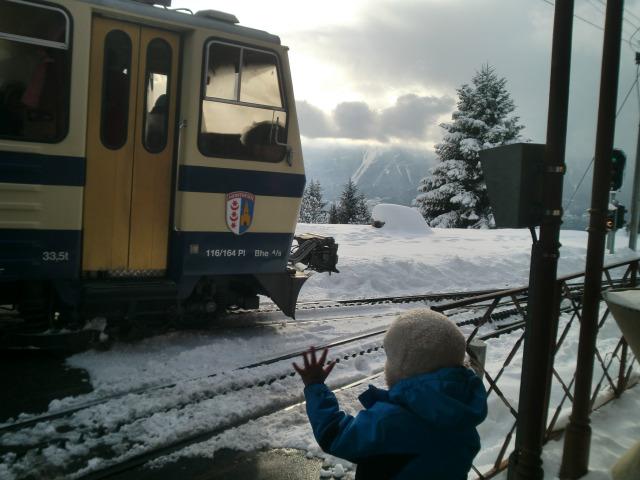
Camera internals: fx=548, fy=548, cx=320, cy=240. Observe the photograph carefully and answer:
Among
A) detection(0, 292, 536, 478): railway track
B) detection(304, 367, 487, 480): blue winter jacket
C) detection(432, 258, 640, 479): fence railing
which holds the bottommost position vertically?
detection(0, 292, 536, 478): railway track

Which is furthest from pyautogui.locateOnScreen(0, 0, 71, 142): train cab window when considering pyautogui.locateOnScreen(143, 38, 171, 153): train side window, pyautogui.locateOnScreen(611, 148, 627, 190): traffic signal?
pyautogui.locateOnScreen(611, 148, 627, 190): traffic signal

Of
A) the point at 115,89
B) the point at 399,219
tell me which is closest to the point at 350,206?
the point at 399,219

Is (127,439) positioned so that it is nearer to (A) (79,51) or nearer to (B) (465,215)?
(A) (79,51)

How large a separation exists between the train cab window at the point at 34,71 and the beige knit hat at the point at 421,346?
4690mm

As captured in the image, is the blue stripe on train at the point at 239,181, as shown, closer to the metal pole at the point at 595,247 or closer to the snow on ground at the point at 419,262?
the snow on ground at the point at 419,262

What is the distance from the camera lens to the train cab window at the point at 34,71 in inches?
208

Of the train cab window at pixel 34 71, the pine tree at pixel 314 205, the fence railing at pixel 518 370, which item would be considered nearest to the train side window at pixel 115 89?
the train cab window at pixel 34 71

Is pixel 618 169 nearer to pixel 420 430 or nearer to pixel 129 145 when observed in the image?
pixel 129 145

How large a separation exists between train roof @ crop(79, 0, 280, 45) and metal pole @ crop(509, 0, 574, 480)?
13.7 ft

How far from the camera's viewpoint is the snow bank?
1869 centimetres

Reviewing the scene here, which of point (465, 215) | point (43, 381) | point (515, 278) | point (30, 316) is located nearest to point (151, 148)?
point (30, 316)

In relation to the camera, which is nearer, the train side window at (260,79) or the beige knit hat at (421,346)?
the beige knit hat at (421,346)

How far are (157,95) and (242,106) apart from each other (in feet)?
3.17

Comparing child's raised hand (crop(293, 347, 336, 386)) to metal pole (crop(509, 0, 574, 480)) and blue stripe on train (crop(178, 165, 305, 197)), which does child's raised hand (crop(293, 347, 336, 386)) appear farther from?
blue stripe on train (crop(178, 165, 305, 197))
